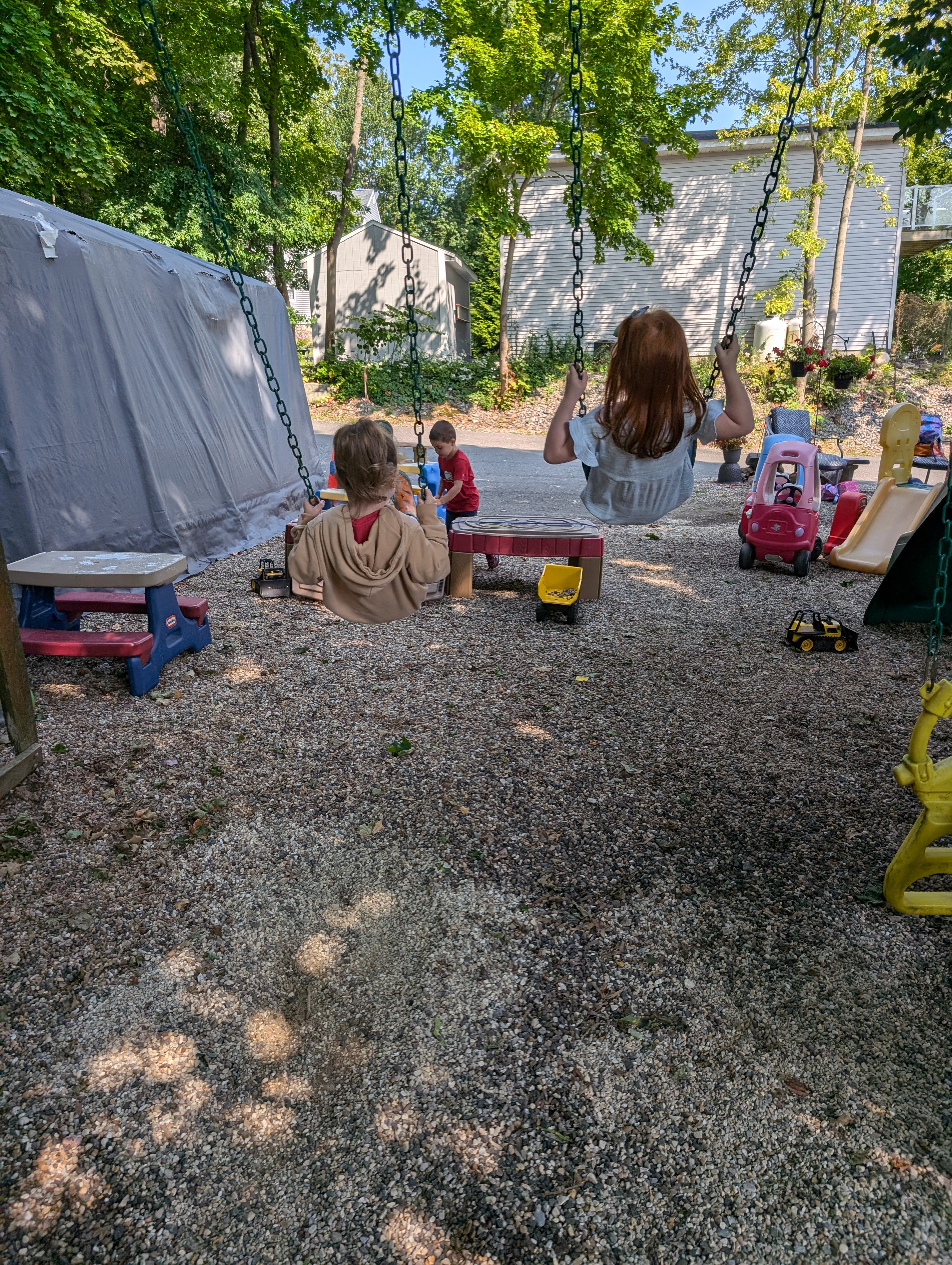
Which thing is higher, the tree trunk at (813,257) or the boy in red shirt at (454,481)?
the tree trunk at (813,257)

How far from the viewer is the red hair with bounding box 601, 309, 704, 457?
321 cm

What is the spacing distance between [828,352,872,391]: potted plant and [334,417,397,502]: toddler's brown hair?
1666 cm

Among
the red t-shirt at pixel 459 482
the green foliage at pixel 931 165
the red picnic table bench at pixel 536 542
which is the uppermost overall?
the green foliage at pixel 931 165

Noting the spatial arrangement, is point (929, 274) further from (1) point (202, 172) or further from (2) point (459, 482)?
(1) point (202, 172)

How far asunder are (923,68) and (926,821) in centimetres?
581

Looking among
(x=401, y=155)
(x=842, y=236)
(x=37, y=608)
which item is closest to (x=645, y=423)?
(x=401, y=155)

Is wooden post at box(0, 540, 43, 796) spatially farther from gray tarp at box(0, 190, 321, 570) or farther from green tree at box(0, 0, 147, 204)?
green tree at box(0, 0, 147, 204)

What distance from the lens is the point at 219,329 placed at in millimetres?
8266

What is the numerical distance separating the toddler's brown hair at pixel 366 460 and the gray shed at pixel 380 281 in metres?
22.1

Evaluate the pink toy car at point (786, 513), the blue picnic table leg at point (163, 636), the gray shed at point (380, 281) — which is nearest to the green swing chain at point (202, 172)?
the blue picnic table leg at point (163, 636)

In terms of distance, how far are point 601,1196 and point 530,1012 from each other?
62cm

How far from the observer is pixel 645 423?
3.43m

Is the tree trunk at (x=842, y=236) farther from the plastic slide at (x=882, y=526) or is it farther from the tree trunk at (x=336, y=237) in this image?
the tree trunk at (x=336, y=237)

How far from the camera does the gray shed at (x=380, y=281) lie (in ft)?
80.4
